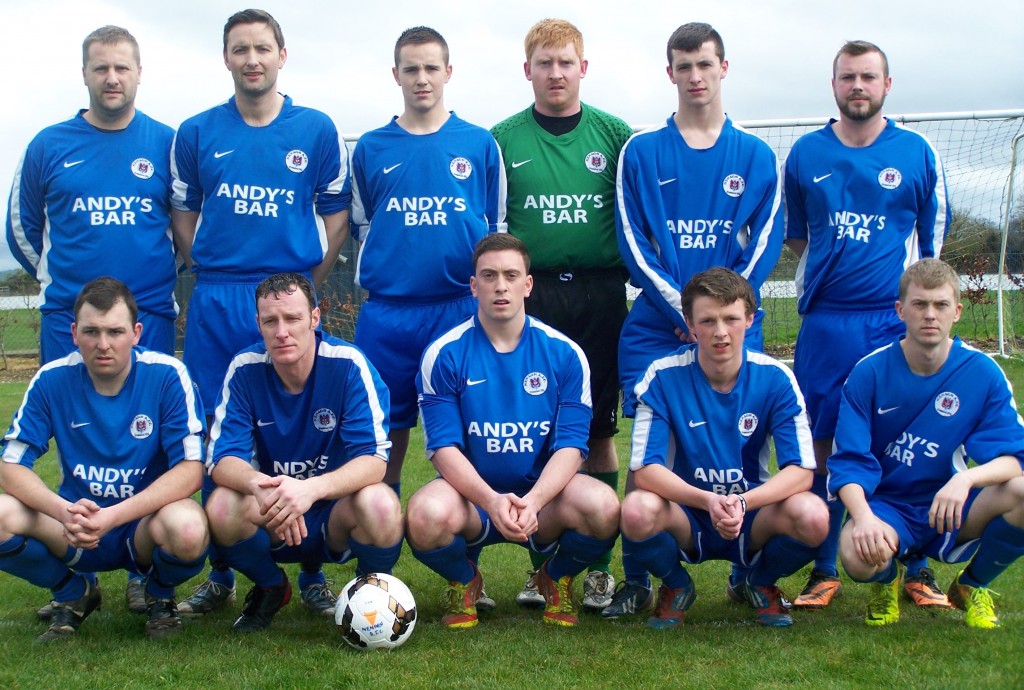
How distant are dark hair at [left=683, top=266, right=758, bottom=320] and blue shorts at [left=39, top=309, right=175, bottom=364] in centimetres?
228

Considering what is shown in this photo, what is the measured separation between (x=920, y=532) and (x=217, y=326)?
3.00 metres

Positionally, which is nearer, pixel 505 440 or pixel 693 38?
pixel 505 440

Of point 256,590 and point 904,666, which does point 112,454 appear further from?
point 904,666

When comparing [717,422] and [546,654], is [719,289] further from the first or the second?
[546,654]

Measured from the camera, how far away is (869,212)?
4.21 m

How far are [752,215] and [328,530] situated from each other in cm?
220

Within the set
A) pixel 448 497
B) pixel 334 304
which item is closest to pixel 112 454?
pixel 448 497

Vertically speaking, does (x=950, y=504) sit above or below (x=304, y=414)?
below

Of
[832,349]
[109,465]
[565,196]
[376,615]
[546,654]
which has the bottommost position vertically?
[546,654]

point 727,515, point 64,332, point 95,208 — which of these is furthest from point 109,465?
point 727,515

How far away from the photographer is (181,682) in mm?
3145

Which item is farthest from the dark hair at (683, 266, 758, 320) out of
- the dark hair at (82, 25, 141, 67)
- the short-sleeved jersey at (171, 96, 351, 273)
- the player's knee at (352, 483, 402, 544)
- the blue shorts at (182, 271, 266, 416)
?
the dark hair at (82, 25, 141, 67)

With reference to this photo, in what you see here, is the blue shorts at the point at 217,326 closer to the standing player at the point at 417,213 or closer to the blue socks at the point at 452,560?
the standing player at the point at 417,213

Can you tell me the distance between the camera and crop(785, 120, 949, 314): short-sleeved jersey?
13.8 feet
